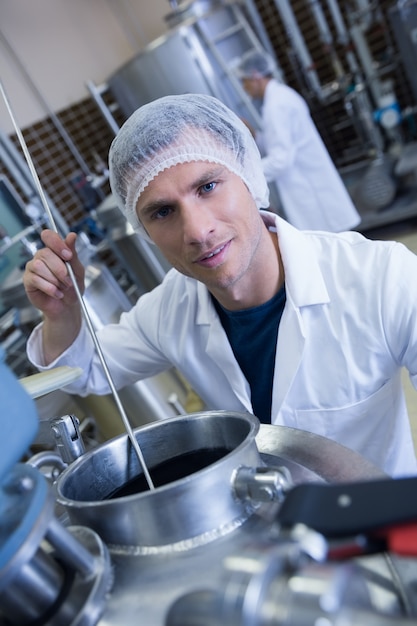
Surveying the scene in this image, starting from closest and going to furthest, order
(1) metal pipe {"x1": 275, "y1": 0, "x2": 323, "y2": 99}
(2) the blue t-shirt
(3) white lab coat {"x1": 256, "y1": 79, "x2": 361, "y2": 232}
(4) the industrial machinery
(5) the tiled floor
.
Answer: (4) the industrial machinery < (2) the blue t-shirt < (3) white lab coat {"x1": 256, "y1": 79, "x2": 361, "y2": 232} < (5) the tiled floor < (1) metal pipe {"x1": 275, "y1": 0, "x2": 323, "y2": 99}

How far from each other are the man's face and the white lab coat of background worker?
2.02 m

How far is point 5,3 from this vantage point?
3695 mm

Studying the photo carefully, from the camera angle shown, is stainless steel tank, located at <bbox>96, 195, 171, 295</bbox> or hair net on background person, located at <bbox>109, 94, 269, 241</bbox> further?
stainless steel tank, located at <bbox>96, 195, 171, 295</bbox>

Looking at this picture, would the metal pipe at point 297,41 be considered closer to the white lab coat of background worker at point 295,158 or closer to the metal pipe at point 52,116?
the white lab coat of background worker at point 295,158

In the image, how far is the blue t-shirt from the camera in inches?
42.0

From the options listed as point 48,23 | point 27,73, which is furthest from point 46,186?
point 48,23

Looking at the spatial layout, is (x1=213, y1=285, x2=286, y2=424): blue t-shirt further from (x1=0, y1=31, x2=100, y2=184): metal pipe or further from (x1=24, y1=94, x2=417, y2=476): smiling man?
(x1=0, y1=31, x2=100, y2=184): metal pipe

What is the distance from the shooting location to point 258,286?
3.51 ft

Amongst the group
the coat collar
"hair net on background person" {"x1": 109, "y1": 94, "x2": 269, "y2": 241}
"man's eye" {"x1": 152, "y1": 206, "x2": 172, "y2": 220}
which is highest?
"hair net on background person" {"x1": 109, "y1": 94, "x2": 269, "y2": 241}

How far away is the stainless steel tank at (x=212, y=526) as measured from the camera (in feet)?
1.08

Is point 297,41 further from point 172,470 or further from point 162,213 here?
point 172,470

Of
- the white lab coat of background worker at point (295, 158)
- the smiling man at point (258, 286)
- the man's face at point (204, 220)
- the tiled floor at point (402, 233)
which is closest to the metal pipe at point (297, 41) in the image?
the white lab coat of background worker at point (295, 158)

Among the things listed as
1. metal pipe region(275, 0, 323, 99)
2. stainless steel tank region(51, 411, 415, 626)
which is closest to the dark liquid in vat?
stainless steel tank region(51, 411, 415, 626)

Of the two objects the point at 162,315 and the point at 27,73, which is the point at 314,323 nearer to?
the point at 162,315
